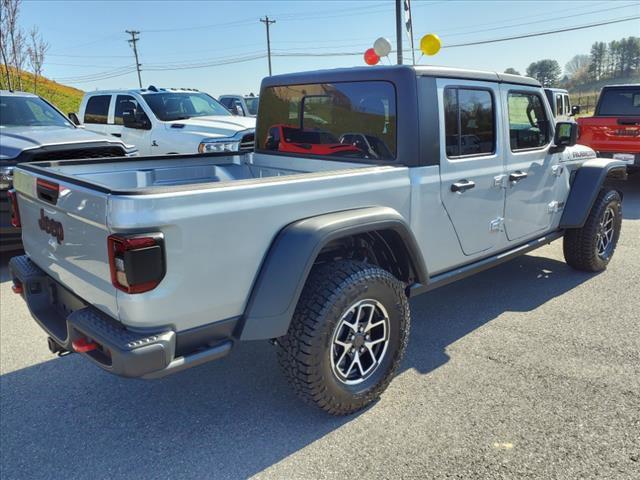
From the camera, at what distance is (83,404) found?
301cm

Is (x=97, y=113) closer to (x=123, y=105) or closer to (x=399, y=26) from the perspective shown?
(x=123, y=105)

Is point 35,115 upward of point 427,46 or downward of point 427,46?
downward

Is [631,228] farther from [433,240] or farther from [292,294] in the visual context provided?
[292,294]

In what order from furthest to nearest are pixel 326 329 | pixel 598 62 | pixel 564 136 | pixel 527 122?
pixel 598 62 < pixel 564 136 < pixel 527 122 < pixel 326 329

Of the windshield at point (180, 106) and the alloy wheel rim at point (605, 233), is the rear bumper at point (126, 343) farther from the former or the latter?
the windshield at point (180, 106)

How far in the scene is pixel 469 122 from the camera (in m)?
3.44

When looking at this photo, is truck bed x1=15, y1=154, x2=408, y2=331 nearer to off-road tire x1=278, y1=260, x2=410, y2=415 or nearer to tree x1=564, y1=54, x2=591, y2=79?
off-road tire x1=278, y1=260, x2=410, y2=415

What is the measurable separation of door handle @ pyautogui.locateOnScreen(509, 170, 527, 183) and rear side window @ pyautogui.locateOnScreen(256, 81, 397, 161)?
44.9 inches

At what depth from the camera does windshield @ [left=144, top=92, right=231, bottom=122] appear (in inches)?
345

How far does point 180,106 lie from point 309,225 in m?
7.37

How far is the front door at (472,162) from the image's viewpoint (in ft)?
10.7

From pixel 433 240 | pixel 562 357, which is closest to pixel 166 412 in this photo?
pixel 433 240

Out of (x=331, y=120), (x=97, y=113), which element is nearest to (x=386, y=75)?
(x=331, y=120)

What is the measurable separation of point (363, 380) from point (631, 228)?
5674mm
